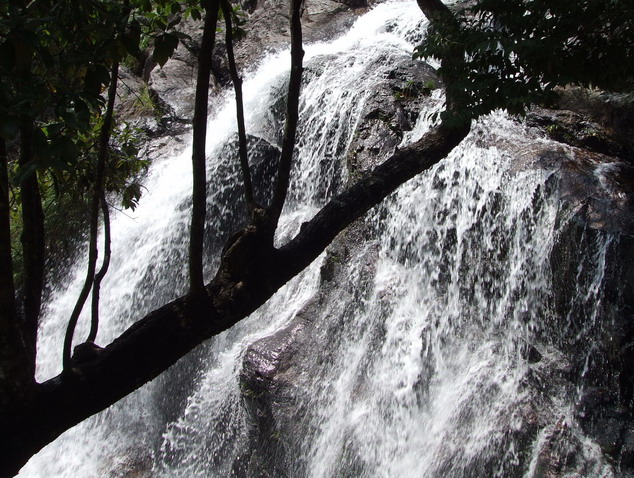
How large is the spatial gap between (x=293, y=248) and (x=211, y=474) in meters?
3.95

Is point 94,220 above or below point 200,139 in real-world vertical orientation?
below

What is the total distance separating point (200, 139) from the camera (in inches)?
104

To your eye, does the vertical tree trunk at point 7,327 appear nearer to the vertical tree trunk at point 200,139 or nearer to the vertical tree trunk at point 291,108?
the vertical tree trunk at point 200,139

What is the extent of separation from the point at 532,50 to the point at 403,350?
11.3 feet

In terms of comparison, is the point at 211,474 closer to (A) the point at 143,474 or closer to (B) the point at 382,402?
(A) the point at 143,474

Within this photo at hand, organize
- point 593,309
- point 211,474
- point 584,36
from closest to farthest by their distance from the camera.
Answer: point 584,36 < point 593,309 < point 211,474

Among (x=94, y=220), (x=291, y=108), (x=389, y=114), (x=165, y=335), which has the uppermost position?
(x=291, y=108)

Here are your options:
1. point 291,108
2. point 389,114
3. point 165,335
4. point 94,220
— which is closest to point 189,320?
point 165,335

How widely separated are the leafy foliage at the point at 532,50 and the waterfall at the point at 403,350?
206 centimetres

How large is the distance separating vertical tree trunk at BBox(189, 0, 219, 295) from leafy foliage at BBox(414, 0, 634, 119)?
4.95 feet

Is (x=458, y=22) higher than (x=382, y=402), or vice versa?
(x=458, y=22)

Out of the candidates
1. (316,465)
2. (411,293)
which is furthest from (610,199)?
(316,465)

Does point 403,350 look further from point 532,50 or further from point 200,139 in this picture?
point 200,139

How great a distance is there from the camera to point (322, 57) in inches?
395
